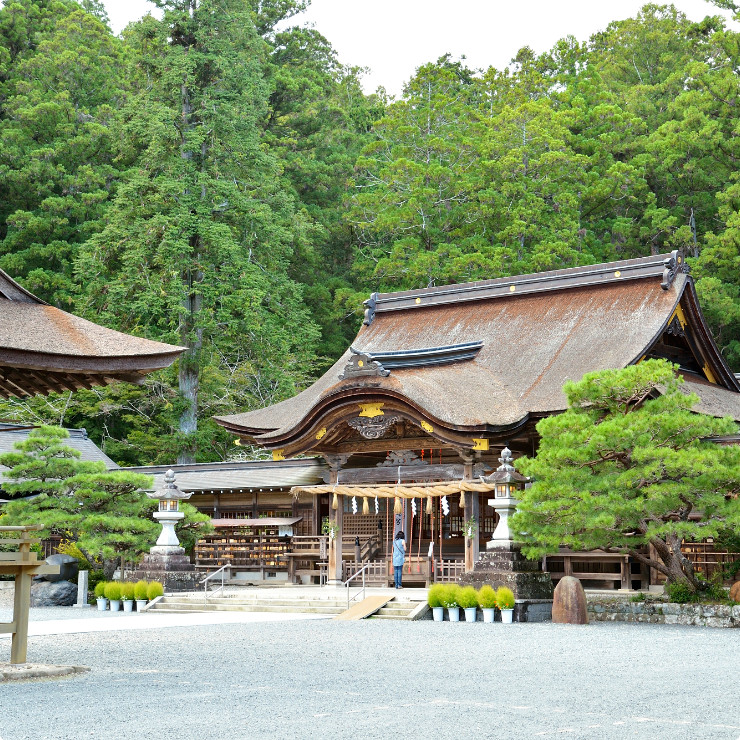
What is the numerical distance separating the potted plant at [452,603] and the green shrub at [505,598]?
720 millimetres

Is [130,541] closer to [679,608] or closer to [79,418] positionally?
[679,608]

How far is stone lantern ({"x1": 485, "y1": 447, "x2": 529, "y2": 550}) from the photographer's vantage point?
1562 centimetres

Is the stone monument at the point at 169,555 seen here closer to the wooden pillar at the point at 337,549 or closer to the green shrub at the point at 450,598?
the wooden pillar at the point at 337,549

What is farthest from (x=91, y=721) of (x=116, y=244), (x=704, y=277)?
(x=704, y=277)

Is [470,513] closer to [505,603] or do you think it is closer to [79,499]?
[505,603]

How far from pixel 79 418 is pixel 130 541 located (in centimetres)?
1596

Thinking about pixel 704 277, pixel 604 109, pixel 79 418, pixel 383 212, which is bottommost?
pixel 79 418

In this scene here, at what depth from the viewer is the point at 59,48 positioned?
36312mm

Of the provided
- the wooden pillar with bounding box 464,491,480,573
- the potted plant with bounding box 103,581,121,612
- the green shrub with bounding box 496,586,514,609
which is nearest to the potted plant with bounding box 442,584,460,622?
the green shrub with bounding box 496,586,514,609

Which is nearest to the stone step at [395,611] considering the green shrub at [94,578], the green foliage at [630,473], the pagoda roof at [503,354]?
the green foliage at [630,473]

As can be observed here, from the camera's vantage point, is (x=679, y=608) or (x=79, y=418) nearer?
(x=679, y=608)

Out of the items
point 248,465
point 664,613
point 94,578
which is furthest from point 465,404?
point 94,578

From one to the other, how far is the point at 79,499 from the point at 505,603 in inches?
328

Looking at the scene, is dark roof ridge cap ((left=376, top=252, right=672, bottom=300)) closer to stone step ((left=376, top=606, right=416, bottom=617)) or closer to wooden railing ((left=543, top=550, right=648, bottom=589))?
wooden railing ((left=543, top=550, right=648, bottom=589))
